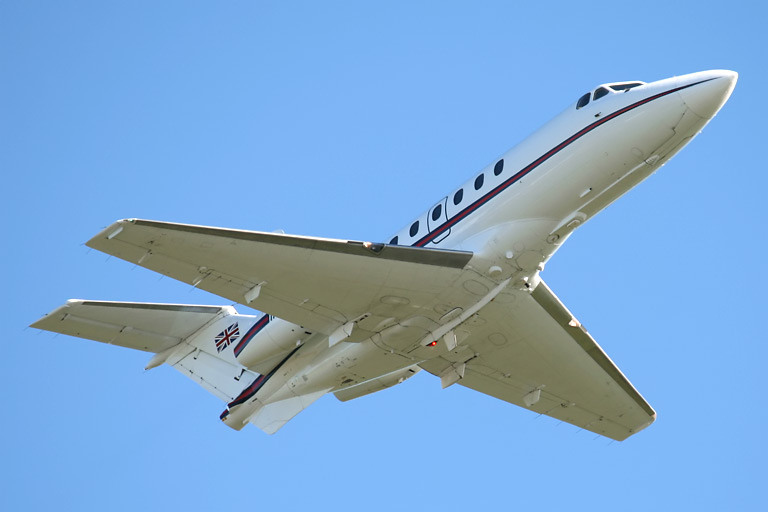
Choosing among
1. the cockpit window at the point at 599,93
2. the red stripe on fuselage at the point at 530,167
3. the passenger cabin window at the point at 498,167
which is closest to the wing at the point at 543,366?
the red stripe on fuselage at the point at 530,167

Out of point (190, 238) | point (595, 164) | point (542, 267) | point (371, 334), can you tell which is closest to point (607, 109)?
point (595, 164)

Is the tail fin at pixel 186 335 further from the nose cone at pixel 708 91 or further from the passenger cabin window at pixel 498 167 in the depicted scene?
the nose cone at pixel 708 91

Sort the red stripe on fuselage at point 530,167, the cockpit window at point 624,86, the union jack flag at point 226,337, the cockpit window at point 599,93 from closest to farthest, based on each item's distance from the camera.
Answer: the red stripe on fuselage at point 530,167, the cockpit window at point 624,86, the cockpit window at point 599,93, the union jack flag at point 226,337

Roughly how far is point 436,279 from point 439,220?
187 cm

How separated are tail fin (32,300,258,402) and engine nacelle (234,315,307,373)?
0.79 m

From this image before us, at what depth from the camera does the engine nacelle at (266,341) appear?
24781 mm

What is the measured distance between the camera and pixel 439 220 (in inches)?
928

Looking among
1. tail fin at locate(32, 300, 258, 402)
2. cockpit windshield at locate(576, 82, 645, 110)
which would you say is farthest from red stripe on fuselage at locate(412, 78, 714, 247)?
tail fin at locate(32, 300, 258, 402)

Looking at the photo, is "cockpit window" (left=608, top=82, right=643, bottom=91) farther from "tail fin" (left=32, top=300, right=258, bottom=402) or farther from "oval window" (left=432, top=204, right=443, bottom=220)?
"tail fin" (left=32, top=300, right=258, bottom=402)

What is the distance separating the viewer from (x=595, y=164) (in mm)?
21688

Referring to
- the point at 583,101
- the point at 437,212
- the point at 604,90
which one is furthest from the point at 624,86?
the point at 437,212

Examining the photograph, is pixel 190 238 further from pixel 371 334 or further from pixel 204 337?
pixel 204 337

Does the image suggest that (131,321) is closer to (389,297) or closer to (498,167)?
(389,297)

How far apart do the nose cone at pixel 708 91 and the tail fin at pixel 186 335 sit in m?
11.5
